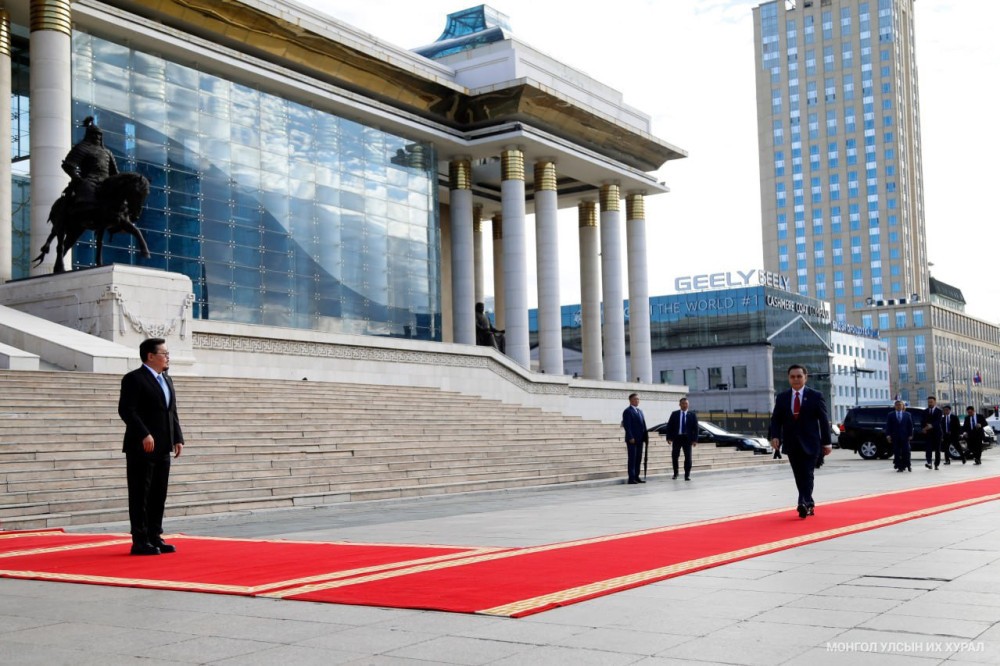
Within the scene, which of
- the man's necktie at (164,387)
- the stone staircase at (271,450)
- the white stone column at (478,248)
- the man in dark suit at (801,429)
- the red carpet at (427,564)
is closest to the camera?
the red carpet at (427,564)

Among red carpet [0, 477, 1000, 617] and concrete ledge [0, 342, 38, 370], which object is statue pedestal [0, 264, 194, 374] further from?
red carpet [0, 477, 1000, 617]

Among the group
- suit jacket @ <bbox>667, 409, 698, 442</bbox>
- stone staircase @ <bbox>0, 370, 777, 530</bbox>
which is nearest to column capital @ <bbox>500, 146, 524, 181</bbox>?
stone staircase @ <bbox>0, 370, 777, 530</bbox>

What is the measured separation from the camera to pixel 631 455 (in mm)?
21516

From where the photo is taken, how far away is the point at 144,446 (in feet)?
30.7

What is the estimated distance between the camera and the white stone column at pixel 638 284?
4991 cm

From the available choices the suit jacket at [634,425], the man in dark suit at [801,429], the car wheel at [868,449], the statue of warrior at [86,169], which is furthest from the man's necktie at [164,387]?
the car wheel at [868,449]

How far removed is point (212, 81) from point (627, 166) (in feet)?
69.4

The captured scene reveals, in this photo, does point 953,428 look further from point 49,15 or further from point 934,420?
point 49,15

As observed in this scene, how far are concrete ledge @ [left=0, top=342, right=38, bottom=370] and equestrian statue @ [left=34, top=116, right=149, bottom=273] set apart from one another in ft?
16.7

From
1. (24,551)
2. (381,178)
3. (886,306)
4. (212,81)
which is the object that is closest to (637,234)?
(381,178)

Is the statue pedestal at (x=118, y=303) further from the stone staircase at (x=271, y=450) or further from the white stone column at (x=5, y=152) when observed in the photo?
the stone staircase at (x=271, y=450)

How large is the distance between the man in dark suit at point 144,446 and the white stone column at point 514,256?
3334 centimetres

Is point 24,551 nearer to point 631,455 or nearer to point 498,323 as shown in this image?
point 631,455

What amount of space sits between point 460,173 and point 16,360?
88.0ft
